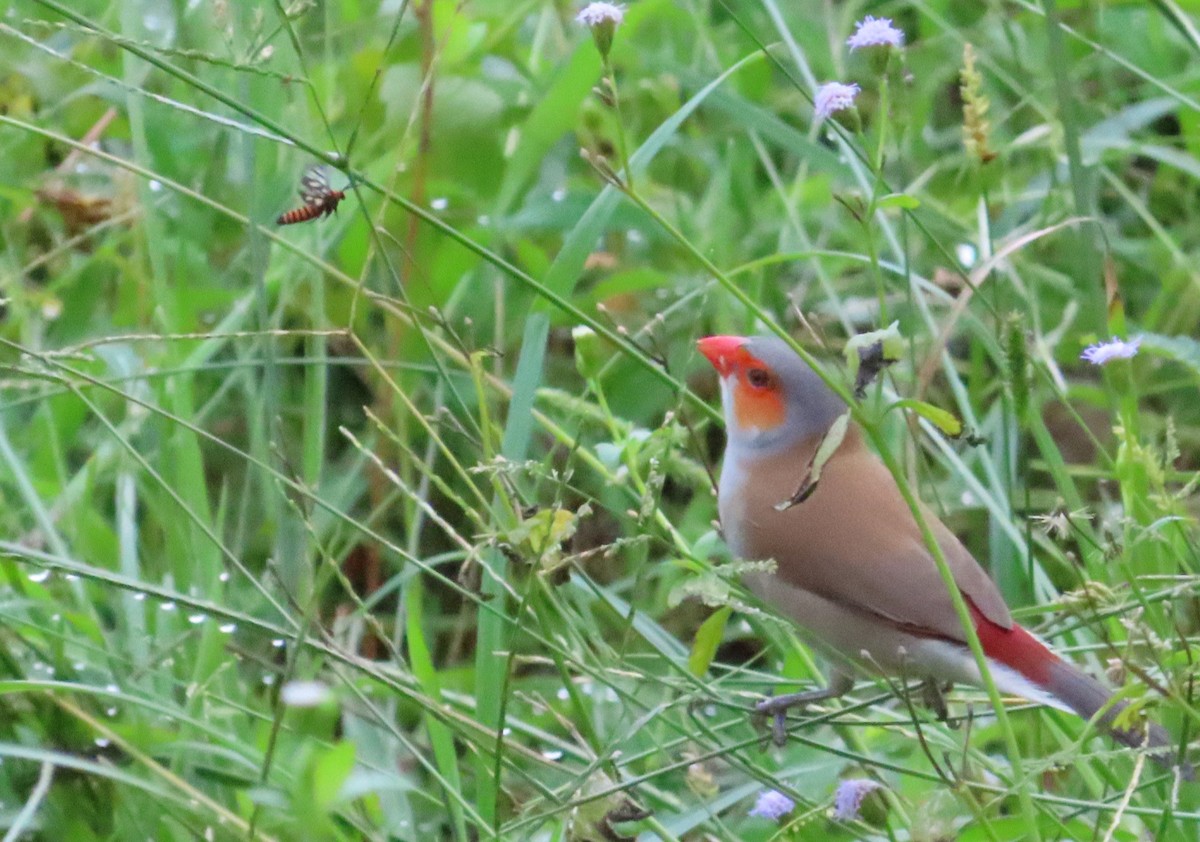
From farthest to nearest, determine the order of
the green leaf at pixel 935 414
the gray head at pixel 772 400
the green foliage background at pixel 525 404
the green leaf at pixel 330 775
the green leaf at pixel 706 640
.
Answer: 1. the gray head at pixel 772 400
2. the green leaf at pixel 706 640
3. the green foliage background at pixel 525 404
4. the green leaf at pixel 935 414
5. the green leaf at pixel 330 775

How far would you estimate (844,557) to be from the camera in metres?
1.83

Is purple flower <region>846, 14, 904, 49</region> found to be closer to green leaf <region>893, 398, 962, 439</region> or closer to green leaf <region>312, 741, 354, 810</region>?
green leaf <region>893, 398, 962, 439</region>

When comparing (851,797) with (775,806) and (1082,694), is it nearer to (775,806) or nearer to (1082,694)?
(775,806)

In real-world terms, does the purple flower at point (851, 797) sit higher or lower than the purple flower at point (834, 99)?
lower

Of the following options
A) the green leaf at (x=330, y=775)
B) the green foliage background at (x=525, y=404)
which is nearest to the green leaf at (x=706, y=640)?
the green foliage background at (x=525, y=404)

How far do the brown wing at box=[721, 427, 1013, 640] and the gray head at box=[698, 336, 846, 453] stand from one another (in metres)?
0.08

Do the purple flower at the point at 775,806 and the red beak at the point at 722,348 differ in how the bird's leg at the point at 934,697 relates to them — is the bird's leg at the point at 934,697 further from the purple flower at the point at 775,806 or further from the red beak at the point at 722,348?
the red beak at the point at 722,348

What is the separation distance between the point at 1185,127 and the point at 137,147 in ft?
6.34

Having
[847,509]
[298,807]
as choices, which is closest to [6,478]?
[847,509]

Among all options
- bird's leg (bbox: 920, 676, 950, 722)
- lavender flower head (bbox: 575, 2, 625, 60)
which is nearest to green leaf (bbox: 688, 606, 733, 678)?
bird's leg (bbox: 920, 676, 950, 722)

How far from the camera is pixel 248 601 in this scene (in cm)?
234

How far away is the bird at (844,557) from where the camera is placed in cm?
164

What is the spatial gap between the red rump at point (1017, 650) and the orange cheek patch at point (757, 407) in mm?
461

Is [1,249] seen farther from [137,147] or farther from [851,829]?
[851,829]
